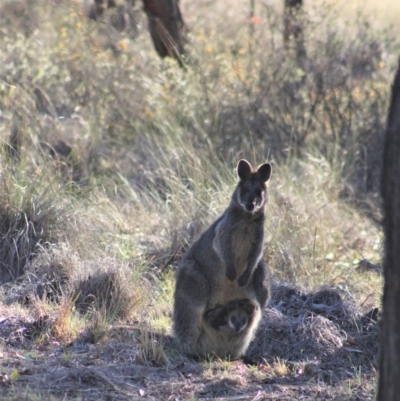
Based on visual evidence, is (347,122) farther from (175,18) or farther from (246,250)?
(246,250)

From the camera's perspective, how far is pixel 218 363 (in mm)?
7242

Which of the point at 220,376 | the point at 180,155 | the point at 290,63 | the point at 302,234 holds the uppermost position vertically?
the point at 290,63

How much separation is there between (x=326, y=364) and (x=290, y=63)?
21.8ft

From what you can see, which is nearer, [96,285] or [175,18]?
[96,285]

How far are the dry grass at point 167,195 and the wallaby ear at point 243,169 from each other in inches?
54.2

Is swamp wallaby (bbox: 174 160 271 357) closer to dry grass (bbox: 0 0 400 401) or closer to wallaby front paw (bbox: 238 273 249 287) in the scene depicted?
wallaby front paw (bbox: 238 273 249 287)

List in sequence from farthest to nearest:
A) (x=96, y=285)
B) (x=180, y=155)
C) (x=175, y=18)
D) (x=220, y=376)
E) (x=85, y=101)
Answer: (x=175, y=18) < (x=85, y=101) < (x=180, y=155) < (x=96, y=285) < (x=220, y=376)

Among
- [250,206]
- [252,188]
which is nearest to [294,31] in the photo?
[252,188]

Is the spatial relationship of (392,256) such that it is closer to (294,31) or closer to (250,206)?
(250,206)

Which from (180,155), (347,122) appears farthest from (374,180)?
(180,155)

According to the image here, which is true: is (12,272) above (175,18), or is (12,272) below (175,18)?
below

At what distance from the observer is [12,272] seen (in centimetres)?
895

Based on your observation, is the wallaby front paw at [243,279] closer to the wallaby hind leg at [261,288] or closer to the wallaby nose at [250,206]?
the wallaby hind leg at [261,288]

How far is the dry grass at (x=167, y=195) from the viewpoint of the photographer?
7039 mm
